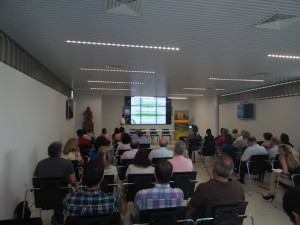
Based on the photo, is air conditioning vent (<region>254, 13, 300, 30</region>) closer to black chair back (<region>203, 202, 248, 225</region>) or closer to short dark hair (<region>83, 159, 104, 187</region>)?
black chair back (<region>203, 202, 248, 225</region>)

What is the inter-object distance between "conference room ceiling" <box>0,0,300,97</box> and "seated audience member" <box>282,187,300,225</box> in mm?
2315

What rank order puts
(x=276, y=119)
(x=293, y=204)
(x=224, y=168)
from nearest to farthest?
(x=293, y=204), (x=224, y=168), (x=276, y=119)

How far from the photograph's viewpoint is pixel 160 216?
1.92 metres

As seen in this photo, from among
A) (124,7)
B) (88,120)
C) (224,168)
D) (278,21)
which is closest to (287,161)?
(278,21)

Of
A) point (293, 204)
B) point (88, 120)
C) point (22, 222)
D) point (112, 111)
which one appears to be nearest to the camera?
point (293, 204)

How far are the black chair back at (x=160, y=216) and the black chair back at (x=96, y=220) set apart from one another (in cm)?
25

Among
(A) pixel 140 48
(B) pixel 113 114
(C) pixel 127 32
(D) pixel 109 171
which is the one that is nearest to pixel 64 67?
(A) pixel 140 48

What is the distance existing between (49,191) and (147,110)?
14071mm

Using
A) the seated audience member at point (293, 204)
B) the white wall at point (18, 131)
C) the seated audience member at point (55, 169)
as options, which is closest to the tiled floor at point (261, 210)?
the seated audience member at point (55, 169)

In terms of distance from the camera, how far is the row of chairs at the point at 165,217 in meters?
1.70

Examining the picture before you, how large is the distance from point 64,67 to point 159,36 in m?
3.71

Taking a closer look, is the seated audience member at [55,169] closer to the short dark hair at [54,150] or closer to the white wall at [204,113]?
the short dark hair at [54,150]

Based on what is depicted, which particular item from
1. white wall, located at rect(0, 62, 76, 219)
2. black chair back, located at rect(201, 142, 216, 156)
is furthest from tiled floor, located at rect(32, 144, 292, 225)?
black chair back, located at rect(201, 142, 216, 156)

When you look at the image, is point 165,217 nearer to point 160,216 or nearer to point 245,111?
point 160,216
